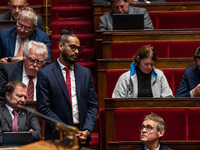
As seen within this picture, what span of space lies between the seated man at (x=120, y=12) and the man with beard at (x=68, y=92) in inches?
30.5

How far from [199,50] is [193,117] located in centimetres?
29

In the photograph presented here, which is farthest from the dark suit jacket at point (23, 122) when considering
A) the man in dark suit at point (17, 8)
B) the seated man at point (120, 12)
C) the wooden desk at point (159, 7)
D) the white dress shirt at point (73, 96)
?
the wooden desk at point (159, 7)

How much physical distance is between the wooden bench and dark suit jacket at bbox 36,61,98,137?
0.11 meters

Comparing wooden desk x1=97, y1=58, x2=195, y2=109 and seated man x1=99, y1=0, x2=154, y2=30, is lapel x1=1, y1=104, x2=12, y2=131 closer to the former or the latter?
wooden desk x1=97, y1=58, x2=195, y2=109

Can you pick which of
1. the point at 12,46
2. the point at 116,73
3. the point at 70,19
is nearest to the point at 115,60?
the point at 116,73

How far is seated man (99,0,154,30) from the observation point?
88.3 inches

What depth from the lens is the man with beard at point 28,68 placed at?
5.35 feet

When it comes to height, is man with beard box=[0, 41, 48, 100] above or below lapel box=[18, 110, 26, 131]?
above

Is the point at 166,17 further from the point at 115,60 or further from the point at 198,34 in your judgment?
the point at 115,60

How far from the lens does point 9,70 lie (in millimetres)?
1629

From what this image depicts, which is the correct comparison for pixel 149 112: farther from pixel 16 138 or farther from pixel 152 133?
pixel 16 138

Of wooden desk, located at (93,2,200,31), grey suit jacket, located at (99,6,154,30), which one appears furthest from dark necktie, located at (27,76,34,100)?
wooden desk, located at (93,2,200,31)

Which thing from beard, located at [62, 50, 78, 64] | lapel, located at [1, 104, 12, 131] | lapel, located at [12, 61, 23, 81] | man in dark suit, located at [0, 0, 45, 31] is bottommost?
lapel, located at [1, 104, 12, 131]

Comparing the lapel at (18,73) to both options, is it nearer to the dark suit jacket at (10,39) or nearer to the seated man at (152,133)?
the dark suit jacket at (10,39)
